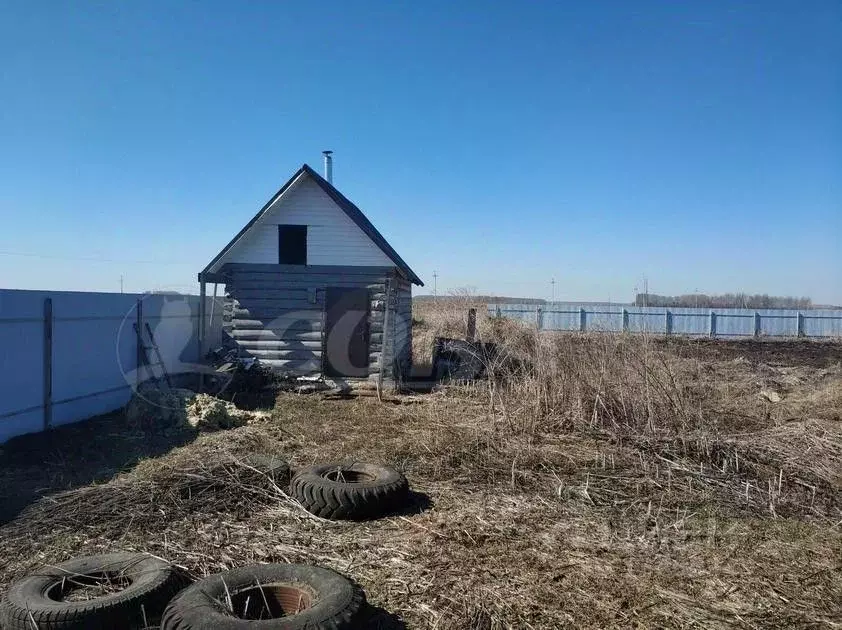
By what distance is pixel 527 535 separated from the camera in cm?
548

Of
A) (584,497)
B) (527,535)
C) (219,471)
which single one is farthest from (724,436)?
(219,471)

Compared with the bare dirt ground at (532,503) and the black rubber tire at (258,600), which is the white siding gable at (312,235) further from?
the black rubber tire at (258,600)

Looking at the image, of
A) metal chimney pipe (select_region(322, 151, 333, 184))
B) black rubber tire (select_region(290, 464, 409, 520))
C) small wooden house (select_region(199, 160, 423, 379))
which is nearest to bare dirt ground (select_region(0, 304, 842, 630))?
black rubber tire (select_region(290, 464, 409, 520))

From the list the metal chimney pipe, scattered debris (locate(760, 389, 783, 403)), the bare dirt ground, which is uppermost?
the metal chimney pipe

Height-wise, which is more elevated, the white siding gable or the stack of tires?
the white siding gable

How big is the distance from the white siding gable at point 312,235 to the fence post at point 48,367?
5.62 m

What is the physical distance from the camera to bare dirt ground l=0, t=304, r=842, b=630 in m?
4.39

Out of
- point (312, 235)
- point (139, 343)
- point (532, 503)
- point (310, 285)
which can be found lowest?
point (532, 503)

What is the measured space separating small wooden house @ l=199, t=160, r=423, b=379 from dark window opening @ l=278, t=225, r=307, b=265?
2cm

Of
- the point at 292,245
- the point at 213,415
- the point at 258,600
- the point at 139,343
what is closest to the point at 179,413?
the point at 213,415

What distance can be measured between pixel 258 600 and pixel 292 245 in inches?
462

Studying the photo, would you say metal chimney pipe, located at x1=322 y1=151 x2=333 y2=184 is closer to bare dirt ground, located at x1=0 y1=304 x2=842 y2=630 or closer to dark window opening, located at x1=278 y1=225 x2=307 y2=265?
dark window opening, located at x1=278 y1=225 x2=307 y2=265

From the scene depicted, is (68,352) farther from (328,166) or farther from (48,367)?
(328,166)

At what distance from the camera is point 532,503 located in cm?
634
